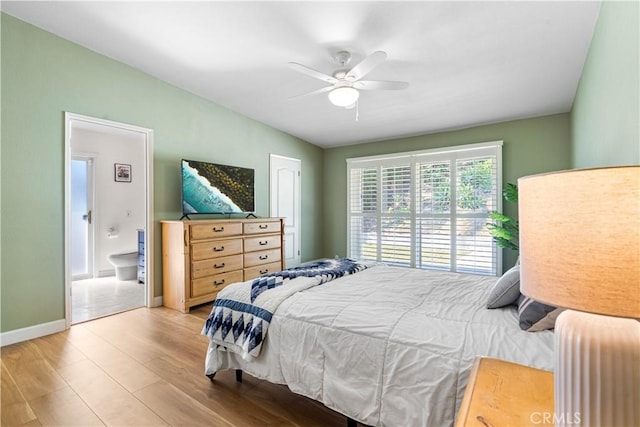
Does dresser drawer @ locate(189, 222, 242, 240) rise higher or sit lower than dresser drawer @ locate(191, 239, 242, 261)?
higher

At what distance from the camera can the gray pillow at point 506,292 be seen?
5.39 feet

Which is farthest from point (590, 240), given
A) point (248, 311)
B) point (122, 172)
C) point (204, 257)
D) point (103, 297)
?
point (122, 172)

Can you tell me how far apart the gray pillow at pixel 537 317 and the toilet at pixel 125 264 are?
5473 millimetres

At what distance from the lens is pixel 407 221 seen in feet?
16.7

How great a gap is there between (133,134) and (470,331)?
13.0ft

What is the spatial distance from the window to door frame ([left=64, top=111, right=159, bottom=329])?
3343 mm

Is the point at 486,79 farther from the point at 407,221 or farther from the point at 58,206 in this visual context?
the point at 58,206

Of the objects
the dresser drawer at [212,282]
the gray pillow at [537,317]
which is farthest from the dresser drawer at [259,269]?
the gray pillow at [537,317]

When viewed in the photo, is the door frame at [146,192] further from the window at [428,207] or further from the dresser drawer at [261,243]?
the window at [428,207]

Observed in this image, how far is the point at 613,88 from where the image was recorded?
72.5 inches

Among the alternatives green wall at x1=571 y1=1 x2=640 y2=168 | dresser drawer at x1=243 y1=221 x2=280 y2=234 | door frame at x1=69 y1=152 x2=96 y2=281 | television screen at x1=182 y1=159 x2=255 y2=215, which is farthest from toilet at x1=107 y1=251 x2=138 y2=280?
green wall at x1=571 y1=1 x2=640 y2=168

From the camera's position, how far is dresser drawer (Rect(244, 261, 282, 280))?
4142mm

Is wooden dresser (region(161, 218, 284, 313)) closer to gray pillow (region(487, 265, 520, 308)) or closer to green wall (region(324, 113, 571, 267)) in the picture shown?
green wall (region(324, 113, 571, 267))

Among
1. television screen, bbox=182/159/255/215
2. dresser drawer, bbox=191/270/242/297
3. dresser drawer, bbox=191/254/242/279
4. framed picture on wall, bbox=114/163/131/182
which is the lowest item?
dresser drawer, bbox=191/270/242/297
